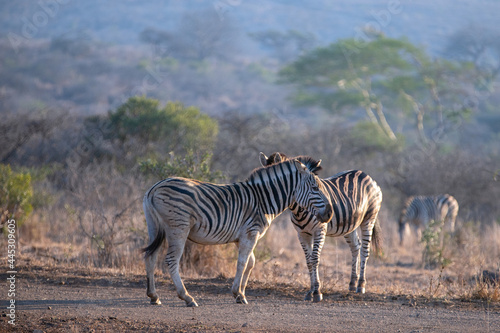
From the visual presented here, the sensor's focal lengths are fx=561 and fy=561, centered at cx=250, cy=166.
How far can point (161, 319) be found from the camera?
221 inches

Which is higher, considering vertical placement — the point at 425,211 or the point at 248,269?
the point at 425,211

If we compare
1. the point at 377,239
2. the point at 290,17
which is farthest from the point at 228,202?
the point at 290,17

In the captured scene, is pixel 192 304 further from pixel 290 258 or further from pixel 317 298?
pixel 290 258

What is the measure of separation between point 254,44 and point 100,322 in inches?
2781

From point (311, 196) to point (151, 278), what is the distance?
2.01m

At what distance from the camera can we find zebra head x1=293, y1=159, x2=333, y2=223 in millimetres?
6406

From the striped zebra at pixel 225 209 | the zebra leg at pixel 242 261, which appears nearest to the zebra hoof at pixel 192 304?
the striped zebra at pixel 225 209

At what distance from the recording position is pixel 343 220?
7238mm

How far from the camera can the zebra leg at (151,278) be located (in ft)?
19.9

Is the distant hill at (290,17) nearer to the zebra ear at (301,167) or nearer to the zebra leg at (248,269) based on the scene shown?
the zebra ear at (301,167)

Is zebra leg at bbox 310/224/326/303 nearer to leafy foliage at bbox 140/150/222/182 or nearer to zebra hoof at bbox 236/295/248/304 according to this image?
zebra hoof at bbox 236/295/248/304

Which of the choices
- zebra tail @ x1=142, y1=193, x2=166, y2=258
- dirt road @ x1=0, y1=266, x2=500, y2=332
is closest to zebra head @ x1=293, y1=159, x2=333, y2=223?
dirt road @ x1=0, y1=266, x2=500, y2=332

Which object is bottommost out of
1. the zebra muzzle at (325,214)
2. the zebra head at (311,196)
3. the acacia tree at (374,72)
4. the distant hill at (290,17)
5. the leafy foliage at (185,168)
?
the zebra muzzle at (325,214)

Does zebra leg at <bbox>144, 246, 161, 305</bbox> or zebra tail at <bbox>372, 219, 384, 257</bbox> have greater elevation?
zebra tail at <bbox>372, 219, 384, 257</bbox>
